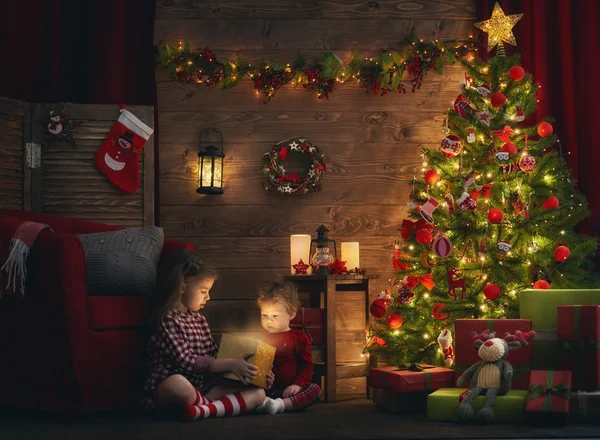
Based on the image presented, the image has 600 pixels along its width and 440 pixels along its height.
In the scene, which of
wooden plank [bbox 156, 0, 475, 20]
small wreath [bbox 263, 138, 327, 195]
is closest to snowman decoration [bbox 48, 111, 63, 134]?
wooden plank [bbox 156, 0, 475, 20]

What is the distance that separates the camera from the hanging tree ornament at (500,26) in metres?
4.13

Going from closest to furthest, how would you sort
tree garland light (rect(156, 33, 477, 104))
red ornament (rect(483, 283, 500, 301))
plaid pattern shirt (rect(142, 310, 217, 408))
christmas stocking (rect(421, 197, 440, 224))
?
plaid pattern shirt (rect(142, 310, 217, 408)) → red ornament (rect(483, 283, 500, 301)) → christmas stocking (rect(421, 197, 440, 224)) → tree garland light (rect(156, 33, 477, 104))

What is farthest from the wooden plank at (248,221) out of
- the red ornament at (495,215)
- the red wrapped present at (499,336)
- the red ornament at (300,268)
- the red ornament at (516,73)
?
the red wrapped present at (499,336)

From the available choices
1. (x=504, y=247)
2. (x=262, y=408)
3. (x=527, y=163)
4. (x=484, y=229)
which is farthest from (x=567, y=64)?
(x=262, y=408)

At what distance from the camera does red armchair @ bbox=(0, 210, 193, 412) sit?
2.96 meters

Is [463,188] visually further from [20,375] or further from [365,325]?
[20,375]

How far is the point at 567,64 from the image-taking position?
175 inches

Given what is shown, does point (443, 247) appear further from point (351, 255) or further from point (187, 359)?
point (187, 359)

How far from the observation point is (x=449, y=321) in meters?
3.70

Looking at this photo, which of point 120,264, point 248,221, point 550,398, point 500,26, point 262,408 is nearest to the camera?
point 550,398

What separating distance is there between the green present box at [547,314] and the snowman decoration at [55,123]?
8.37 feet

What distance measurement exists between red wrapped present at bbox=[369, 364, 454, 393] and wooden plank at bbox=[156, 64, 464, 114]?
66.0 inches

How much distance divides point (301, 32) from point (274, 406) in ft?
7.38

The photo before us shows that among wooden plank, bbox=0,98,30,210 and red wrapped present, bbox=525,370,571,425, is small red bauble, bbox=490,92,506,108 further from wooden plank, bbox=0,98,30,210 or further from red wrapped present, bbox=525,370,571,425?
wooden plank, bbox=0,98,30,210
